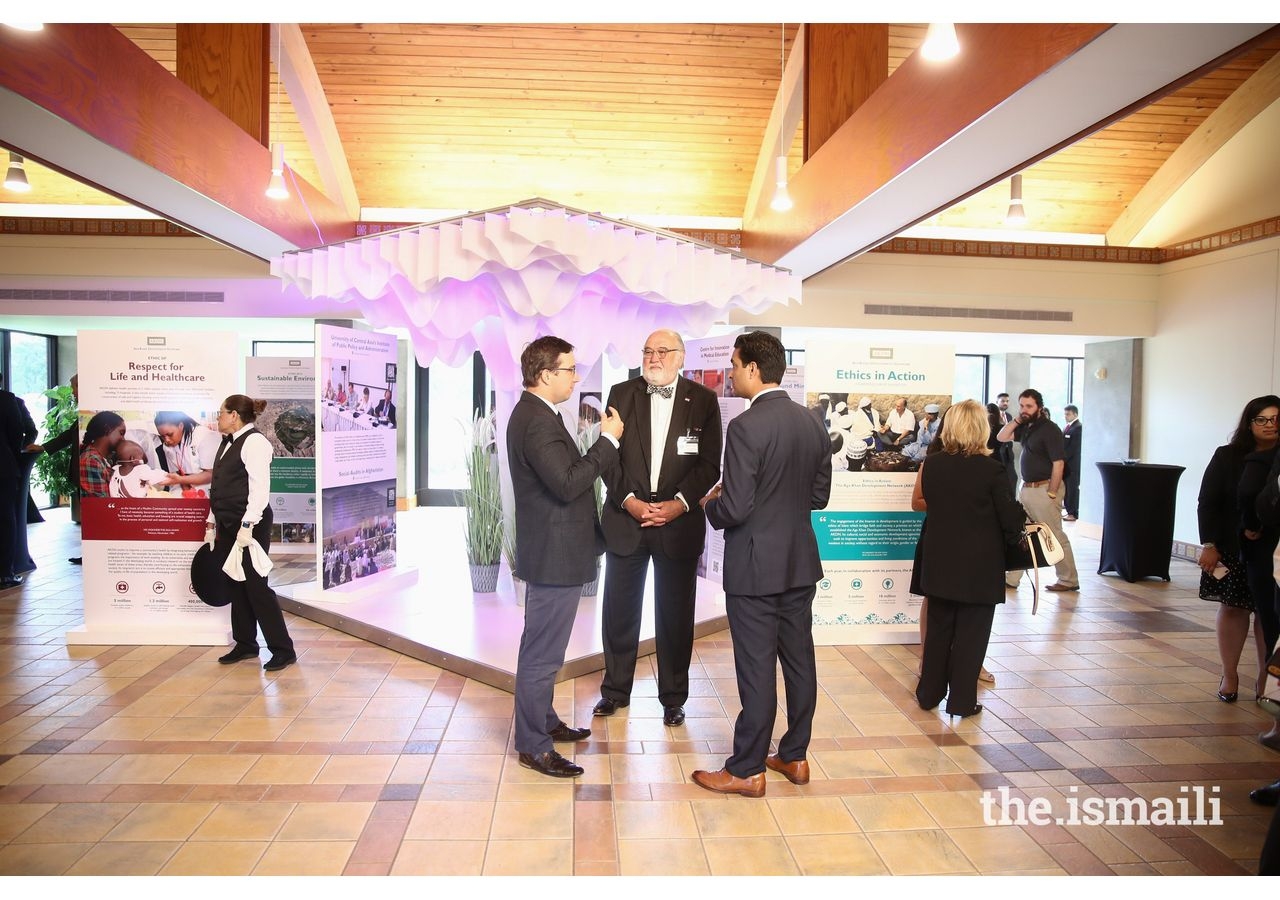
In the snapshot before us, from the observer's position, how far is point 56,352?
1131cm

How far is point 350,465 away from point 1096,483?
348 inches

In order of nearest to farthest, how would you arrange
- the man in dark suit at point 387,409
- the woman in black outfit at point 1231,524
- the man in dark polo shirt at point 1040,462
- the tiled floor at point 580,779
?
the tiled floor at point 580,779, the woman in black outfit at point 1231,524, the man in dark suit at point 387,409, the man in dark polo shirt at point 1040,462

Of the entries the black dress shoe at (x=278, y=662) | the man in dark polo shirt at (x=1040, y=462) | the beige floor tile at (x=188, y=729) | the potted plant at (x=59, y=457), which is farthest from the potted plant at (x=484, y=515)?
the potted plant at (x=59, y=457)

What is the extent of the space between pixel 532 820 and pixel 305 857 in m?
0.73

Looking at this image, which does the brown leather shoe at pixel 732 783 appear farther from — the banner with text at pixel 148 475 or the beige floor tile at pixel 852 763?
the banner with text at pixel 148 475

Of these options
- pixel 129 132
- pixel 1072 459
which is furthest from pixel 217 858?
pixel 1072 459

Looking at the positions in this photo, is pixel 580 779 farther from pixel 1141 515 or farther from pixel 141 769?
pixel 1141 515

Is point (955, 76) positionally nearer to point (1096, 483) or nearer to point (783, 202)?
point (783, 202)

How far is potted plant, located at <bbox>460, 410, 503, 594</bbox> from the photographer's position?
5.60 m

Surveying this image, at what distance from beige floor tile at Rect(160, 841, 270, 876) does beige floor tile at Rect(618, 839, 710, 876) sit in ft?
3.83

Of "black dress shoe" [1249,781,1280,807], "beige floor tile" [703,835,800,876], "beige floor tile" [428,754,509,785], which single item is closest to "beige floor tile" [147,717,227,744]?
"beige floor tile" [428,754,509,785]

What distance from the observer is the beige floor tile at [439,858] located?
96.8 inches

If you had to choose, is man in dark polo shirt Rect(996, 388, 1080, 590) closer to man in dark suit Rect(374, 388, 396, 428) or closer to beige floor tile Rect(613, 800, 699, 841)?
beige floor tile Rect(613, 800, 699, 841)

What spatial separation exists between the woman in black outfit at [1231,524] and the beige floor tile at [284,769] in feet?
13.8
